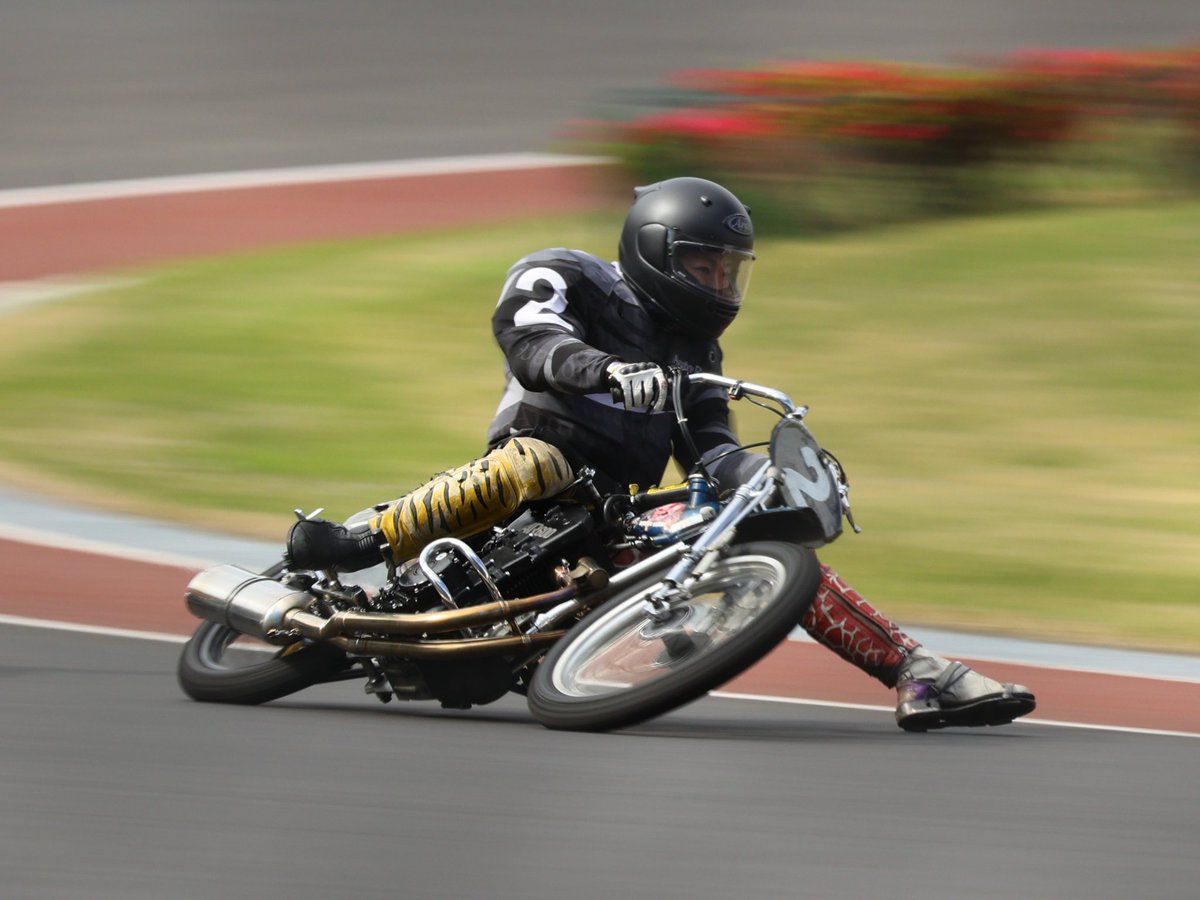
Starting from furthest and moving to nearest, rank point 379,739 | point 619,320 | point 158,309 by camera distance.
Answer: point 158,309, point 619,320, point 379,739

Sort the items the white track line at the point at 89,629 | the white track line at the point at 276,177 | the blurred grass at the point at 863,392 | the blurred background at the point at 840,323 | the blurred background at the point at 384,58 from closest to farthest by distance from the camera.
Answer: the white track line at the point at 89,629 < the blurred grass at the point at 863,392 < the blurred background at the point at 840,323 < the white track line at the point at 276,177 < the blurred background at the point at 384,58

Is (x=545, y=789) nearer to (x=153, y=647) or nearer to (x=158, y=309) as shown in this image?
(x=153, y=647)

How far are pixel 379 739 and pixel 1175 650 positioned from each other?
10.9 ft

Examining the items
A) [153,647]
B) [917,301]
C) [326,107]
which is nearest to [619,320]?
[153,647]

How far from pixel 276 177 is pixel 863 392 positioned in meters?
7.85

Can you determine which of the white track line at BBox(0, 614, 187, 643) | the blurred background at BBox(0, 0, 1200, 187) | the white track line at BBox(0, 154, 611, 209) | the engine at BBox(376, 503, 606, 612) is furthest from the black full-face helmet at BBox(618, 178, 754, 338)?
the blurred background at BBox(0, 0, 1200, 187)

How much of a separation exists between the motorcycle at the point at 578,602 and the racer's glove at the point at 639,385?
126 millimetres

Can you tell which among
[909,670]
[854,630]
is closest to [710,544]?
[854,630]

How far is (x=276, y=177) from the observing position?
59.0 feet

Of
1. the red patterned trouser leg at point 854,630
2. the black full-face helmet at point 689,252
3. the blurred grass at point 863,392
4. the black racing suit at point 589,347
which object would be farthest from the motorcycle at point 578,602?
the blurred grass at point 863,392

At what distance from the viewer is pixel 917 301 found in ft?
41.7

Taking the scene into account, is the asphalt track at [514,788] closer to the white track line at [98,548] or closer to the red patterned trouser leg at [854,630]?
the white track line at [98,548]

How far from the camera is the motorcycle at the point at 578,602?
217 inches

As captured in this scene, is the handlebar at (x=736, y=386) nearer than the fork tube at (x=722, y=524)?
No
